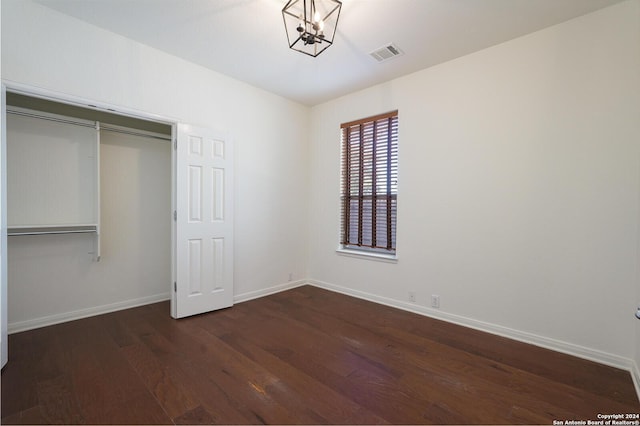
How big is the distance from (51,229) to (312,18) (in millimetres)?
3141

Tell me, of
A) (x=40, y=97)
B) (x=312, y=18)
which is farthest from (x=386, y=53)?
(x=40, y=97)

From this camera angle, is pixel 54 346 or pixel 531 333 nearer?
pixel 54 346

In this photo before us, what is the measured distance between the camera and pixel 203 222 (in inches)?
129

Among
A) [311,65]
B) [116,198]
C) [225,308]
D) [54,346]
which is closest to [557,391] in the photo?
[225,308]

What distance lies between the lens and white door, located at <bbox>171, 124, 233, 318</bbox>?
310cm

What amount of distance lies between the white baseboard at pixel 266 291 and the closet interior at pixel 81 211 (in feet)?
3.26

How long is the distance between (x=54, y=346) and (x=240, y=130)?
9.29 feet

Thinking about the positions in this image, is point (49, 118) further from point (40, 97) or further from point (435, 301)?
point (435, 301)

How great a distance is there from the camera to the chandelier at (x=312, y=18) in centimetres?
197

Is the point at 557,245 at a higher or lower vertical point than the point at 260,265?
higher

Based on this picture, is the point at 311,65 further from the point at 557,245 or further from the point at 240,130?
the point at 557,245

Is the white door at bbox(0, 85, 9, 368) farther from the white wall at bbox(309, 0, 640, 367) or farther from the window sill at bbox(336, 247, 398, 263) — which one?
the white wall at bbox(309, 0, 640, 367)

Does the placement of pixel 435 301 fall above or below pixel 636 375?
above

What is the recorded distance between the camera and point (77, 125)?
3.03 m
